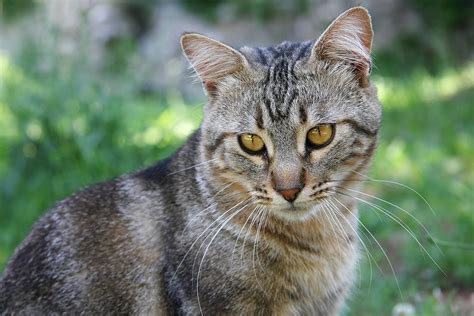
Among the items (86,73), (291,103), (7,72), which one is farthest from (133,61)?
(291,103)

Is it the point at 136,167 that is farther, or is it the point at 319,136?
the point at 136,167

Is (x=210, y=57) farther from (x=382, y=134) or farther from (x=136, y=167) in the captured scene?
(x=382, y=134)

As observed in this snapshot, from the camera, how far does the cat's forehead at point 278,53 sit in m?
3.39

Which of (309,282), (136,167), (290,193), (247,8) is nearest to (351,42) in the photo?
(290,193)

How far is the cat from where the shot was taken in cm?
316

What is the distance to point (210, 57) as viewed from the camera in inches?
133

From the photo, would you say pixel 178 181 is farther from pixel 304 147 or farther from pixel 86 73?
pixel 86 73

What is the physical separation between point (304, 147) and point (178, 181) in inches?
24.5

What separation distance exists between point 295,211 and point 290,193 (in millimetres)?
132

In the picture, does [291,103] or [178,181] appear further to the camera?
[178,181]

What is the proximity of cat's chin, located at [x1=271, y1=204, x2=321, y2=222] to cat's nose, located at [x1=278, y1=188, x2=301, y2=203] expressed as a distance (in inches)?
1.6

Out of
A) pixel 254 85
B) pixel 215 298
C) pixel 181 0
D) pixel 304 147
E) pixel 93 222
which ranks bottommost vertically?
pixel 215 298

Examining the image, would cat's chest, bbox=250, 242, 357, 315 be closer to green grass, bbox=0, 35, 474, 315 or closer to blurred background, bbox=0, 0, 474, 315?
blurred background, bbox=0, 0, 474, 315

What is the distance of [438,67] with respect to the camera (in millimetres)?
8148
